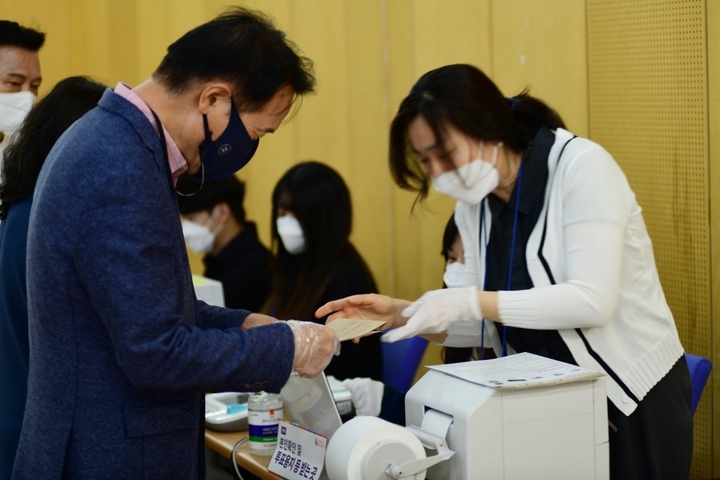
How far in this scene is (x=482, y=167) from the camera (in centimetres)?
183

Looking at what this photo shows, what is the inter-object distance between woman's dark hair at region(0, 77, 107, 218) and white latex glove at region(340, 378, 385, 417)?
996 millimetres

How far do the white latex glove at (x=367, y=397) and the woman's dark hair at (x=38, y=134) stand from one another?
1.00 metres

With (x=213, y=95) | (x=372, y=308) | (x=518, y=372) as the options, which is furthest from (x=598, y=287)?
(x=213, y=95)

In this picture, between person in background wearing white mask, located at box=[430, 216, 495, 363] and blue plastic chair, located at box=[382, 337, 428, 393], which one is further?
blue plastic chair, located at box=[382, 337, 428, 393]

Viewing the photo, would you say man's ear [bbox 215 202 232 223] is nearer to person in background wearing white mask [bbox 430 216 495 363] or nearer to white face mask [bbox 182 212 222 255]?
white face mask [bbox 182 212 222 255]

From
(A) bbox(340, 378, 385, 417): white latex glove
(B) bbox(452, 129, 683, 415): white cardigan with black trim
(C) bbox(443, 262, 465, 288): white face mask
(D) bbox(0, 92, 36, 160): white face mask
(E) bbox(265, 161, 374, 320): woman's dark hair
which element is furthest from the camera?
(E) bbox(265, 161, 374, 320): woman's dark hair

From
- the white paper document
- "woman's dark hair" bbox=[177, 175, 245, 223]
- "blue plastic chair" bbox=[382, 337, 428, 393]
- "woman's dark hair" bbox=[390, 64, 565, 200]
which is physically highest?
"woman's dark hair" bbox=[390, 64, 565, 200]

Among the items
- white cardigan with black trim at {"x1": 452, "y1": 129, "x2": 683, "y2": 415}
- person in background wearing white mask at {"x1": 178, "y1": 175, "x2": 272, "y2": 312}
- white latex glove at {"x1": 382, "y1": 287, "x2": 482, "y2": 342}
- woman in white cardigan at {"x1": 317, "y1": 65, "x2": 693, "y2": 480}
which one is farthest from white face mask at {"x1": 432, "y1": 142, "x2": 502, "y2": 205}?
person in background wearing white mask at {"x1": 178, "y1": 175, "x2": 272, "y2": 312}

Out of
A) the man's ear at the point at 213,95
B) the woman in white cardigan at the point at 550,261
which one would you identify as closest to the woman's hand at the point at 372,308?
the woman in white cardigan at the point at 550,261

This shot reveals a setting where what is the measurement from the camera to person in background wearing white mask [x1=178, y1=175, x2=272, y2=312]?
3598mm

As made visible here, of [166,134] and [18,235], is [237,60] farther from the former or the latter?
[18,235]

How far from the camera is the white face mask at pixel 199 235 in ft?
12.0

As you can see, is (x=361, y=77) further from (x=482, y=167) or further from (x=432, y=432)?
(x=432, y=432)

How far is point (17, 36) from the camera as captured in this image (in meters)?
2.78
